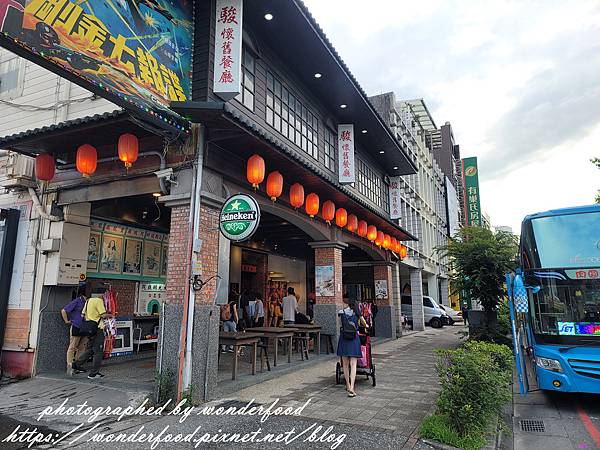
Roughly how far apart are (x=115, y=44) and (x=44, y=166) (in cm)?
346

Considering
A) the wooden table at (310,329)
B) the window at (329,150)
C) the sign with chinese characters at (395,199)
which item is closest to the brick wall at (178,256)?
the wooden table at (310,329)

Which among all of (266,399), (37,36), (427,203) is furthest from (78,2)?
(427,203)

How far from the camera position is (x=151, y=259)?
11352mm

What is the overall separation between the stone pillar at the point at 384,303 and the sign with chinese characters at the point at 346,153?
554 centimetres

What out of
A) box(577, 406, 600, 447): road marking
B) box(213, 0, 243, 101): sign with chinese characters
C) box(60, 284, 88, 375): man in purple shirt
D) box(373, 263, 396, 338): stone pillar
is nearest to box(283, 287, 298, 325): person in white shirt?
box(373, 263, 396, 338): stone pillar

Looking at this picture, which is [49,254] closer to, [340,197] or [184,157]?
[184,157]

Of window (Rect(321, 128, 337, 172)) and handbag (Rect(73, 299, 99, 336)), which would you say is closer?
handbag (Rect(73, 299, 99, 336))

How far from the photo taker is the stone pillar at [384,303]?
17125mm

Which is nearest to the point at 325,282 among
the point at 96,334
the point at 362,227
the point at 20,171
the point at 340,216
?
the point at 340,216

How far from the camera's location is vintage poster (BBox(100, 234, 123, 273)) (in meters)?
9.85

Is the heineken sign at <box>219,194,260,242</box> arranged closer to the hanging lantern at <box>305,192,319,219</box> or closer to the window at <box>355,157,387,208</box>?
the hanging lantern at <box>305,192,319,219</box>

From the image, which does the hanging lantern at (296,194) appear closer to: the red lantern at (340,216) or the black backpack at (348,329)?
the red lantern at (340,216)

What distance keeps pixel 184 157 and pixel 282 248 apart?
38.4 ft

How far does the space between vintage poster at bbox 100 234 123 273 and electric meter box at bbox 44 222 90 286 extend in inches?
39.8
